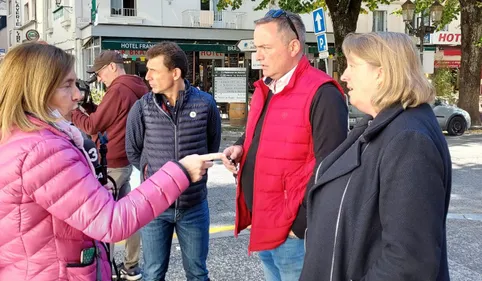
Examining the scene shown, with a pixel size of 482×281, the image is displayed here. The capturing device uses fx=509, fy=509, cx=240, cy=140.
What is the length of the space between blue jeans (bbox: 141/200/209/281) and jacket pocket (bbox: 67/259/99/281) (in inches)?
48.2

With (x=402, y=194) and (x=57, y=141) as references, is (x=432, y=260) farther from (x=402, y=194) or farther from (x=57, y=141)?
(x=57, y=141)

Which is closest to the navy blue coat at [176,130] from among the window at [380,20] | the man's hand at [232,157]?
the man's hand at [232,157]

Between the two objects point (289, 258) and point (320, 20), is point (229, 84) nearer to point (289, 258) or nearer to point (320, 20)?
point (320, 20)

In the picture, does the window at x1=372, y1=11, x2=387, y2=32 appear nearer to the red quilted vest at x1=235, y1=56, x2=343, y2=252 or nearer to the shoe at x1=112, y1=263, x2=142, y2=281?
the shoe at x1=112, y1=263, x2=142, y2=281

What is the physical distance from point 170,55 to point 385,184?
6.38ft

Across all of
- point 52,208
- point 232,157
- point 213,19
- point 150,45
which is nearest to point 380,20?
point 213,19

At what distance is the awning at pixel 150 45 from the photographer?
21953 mm

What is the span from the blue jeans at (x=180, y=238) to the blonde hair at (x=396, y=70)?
1.73 metres

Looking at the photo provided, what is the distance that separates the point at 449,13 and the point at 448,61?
9.89m

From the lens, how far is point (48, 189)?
1.79m

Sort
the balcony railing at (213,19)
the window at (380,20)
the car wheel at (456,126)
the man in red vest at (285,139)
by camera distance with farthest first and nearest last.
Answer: the window at (380,20) < the balcony railing at (213,19) < the car wheel at (456,126) < the man in red vest at (285,139)

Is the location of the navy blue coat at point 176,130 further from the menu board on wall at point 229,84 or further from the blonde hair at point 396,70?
the menu board on wall at point 229,84

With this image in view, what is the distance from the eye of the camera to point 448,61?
29969 millimetres

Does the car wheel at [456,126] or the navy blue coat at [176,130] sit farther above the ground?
the navy blue coat at [176,130]
